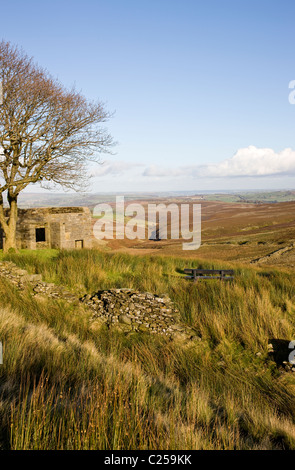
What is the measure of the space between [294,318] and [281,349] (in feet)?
6.42

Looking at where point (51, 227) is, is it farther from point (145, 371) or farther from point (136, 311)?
point (145, 371)

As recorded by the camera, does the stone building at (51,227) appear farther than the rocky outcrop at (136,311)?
Yes

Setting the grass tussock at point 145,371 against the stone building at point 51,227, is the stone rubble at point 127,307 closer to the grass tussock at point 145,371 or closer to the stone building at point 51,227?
the grass tussock at point 145,371

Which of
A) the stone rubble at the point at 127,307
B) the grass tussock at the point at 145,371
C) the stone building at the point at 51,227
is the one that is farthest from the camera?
the stone building at the point at 51,227

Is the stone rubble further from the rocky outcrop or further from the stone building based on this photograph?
the stone building

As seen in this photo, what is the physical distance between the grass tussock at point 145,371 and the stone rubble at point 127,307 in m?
0.49

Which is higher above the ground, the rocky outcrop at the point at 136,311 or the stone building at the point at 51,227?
the stone building at the point at 51,227

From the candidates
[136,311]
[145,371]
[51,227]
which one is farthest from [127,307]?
[51,227]

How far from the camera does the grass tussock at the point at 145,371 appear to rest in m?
3.37

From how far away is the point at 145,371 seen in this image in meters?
6.48

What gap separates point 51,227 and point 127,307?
13.1 metres

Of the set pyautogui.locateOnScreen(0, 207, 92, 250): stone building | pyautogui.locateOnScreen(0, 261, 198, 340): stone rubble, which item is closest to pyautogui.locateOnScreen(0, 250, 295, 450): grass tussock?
pyautogui.locateOnScreen(0, 261, 198, 340): stone rubble

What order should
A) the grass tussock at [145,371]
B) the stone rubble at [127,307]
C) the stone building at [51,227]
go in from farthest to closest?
the stone building at [51,227], the stone rubble at [127,307], the grass tussock at [145,371]

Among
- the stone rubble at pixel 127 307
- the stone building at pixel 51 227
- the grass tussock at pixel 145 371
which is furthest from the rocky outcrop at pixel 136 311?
the stone building at pixel 51 227
